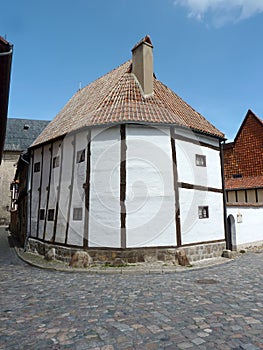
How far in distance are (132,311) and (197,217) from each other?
629 centimetres

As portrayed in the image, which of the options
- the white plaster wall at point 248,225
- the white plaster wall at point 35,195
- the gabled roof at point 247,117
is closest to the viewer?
the white plaster wall at point 35,195

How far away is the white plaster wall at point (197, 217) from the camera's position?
10430mm

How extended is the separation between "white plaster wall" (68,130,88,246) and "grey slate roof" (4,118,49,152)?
85.4 feet

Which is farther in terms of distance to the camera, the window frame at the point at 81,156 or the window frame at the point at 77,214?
the window frame at the point at 81,156

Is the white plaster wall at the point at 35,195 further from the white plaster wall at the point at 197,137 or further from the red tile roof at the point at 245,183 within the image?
the red tile roof at the point at 245,183

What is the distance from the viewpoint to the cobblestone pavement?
3941 mm

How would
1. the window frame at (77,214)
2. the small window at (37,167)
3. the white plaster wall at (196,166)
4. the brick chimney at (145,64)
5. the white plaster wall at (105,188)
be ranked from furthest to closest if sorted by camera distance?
1. the small window at (37,167)
2. the brick chimney at (145,64)
3. the white plaster wall at (196,166)
4. the window frame at (77,214)
5. the white plaster wall at (105,188)

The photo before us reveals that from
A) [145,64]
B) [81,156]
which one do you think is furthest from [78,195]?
[145,64]

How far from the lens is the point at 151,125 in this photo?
10.5m

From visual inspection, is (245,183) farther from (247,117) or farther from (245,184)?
(247,117)

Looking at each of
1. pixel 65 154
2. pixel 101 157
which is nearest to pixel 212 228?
pixel 101 157

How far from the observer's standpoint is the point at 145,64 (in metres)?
11.9

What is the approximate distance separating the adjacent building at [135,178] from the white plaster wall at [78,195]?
36 millimetres

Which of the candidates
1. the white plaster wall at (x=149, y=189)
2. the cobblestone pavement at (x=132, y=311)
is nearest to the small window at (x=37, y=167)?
the white plaster wall at (x=149, y=189)
